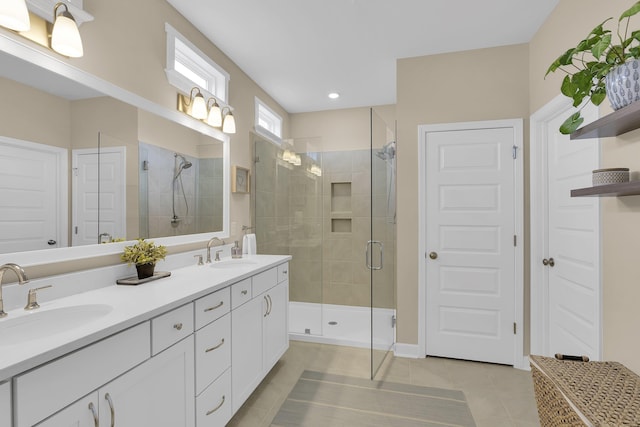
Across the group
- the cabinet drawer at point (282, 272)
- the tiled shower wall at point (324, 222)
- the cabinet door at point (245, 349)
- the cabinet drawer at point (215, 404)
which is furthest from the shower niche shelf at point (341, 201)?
the cabinet drawer at point (215, 404)

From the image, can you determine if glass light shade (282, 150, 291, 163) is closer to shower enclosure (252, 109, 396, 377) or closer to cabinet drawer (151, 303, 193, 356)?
shower enclosure (252, 109, 396, 377)

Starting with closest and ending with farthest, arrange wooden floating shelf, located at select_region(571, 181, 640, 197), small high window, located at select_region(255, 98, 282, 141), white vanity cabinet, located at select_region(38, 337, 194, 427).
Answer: white vanity cabinet, located at select_region(38, 337, 194, 427)
wooden floating shelf, located at select_region(571, 181, 640, 197)
small high window, located at select_region(255, 98, 282, 141)

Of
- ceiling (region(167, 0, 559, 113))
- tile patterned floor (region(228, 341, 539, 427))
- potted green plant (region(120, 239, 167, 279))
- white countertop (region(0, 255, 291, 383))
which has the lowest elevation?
tile patterned floor (region(228, 341, 539, 427))

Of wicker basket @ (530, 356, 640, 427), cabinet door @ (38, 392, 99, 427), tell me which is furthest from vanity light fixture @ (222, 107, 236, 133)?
wicker basket @ (530, 356, 640, 427)

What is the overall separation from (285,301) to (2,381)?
2.01m

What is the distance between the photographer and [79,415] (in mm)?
982

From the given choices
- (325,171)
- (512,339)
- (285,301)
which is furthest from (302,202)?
(512,339)

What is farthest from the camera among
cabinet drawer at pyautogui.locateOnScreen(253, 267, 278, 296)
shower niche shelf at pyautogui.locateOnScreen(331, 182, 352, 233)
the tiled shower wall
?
shower niche shelf at pyautogui.locateOnScreen(331, 182, 352, 233)

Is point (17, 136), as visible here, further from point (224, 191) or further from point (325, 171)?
point (325, 171)

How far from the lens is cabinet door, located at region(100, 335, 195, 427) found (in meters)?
1.10

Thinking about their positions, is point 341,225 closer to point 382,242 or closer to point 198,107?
point 382,242

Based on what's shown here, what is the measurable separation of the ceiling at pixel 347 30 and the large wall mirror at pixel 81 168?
84 cm

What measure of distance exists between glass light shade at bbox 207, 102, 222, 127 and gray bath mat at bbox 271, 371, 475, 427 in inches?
85.1

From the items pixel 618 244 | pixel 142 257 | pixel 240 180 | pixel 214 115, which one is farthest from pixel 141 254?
pixel 618 244
